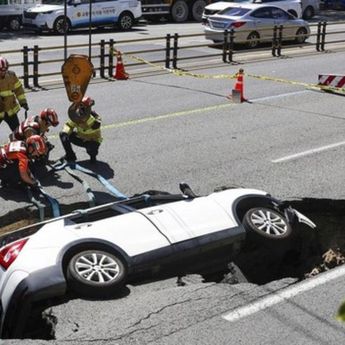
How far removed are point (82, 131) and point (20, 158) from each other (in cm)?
193

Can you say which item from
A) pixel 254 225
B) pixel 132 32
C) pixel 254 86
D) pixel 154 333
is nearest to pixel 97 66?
pixel 254 86

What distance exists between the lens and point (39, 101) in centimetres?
1584

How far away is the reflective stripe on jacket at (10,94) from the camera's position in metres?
11.2

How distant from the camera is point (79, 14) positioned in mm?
30688

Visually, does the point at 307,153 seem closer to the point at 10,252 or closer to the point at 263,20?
the point at 10,252

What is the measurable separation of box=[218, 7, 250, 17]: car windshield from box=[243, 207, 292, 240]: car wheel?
19632mm

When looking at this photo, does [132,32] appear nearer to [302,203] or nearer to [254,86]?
[254,86]

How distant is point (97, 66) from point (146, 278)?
1526 centimetres

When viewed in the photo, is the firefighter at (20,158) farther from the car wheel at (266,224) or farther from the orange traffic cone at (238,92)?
the orange traffic cone at (238,92)

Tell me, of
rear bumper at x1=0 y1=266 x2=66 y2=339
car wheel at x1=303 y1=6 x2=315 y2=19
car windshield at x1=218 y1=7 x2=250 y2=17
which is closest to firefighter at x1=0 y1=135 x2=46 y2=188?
rear bumper at x1=0 y1=266 x2=66 y2=339

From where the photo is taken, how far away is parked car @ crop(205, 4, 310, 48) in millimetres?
25203

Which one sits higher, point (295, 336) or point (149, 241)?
point (149, 241)

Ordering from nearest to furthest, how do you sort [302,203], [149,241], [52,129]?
[149,241] → [302,203] → [52,129]

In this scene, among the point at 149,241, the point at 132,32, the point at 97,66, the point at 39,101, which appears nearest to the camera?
the point at 149,241
